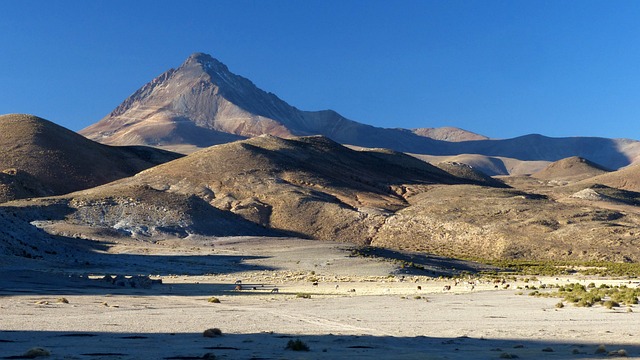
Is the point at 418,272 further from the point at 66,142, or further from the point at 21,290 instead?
the point at 66,142

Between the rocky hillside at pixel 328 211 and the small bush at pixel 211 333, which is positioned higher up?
the rocky hillside at pixel 328 211

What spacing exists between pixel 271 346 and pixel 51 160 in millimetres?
135612

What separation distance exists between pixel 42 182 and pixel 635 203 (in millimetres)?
105174

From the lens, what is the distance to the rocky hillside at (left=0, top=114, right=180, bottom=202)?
129 metres

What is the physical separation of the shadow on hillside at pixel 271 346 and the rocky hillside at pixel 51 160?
4069 inches

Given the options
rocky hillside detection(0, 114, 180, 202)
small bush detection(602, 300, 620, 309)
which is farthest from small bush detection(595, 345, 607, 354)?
rocky hillside detection(0, 114, 180, 202)

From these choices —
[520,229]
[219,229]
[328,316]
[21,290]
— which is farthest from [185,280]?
[520,229]

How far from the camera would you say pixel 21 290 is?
32781mm

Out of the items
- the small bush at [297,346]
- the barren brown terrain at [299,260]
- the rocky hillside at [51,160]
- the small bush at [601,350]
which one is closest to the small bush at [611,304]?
the barren brown terrain at [299,260]

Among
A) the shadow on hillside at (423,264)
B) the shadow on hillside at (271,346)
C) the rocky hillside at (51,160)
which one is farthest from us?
the rocky hillside at (51,160)

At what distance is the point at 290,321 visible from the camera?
78.8 feet

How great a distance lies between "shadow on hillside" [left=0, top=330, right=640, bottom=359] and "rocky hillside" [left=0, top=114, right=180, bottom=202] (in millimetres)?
103358

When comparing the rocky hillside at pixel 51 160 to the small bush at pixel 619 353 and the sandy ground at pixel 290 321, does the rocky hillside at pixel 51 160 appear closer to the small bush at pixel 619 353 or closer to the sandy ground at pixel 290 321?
the sandy ground at pixel 290 321

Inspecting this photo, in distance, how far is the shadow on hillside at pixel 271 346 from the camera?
15.9m
